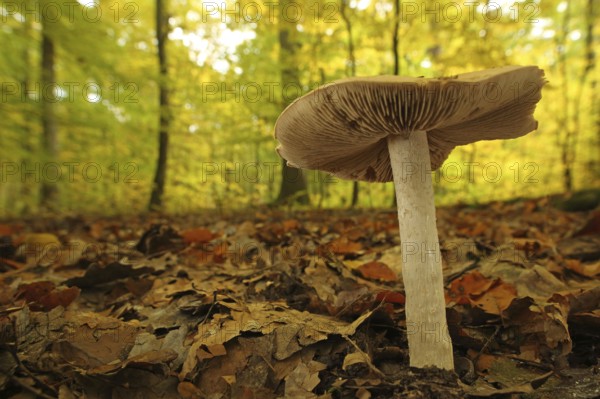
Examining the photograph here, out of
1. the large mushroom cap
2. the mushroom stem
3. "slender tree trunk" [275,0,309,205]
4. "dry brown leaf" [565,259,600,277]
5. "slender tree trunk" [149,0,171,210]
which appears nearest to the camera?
the large mushroom cap

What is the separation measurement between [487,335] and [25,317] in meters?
2.07

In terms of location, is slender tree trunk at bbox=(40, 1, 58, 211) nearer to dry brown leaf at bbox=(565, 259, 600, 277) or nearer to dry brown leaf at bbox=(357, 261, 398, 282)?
dry brown leaf at bbox=(357, 261, 398, 282)

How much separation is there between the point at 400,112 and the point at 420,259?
0.61m

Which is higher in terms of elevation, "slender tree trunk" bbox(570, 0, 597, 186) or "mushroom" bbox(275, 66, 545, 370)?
"slender tree trunk" bbox(570, 0, 597, 186)

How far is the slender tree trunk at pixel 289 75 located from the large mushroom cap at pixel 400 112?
3.85 meters

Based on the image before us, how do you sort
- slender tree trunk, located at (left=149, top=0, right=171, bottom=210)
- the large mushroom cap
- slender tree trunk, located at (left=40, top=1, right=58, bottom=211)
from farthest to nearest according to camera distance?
1. slender tree trunk, located at (left=149, top=0, right=171, bottom=210)
2. slender tree trunk, located at (left=40, top=1, right=58, bottom=211)
3. the large mushroom cap

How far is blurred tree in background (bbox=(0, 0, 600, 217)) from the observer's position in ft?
22.0

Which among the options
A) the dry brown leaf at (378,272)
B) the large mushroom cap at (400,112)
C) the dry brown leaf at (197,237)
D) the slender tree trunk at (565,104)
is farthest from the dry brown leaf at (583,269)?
the slender tree trunk at (565,104)

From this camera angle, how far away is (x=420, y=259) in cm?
153

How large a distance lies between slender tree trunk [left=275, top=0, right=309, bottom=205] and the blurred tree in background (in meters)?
0.03

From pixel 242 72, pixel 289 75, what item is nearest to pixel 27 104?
pixel 242 72

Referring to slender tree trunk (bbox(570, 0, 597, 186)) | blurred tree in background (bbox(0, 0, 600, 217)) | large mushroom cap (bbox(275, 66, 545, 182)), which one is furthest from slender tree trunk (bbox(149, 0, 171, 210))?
slender tree trunk (bbox(570, 0, 597, 186))

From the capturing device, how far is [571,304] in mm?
1724
